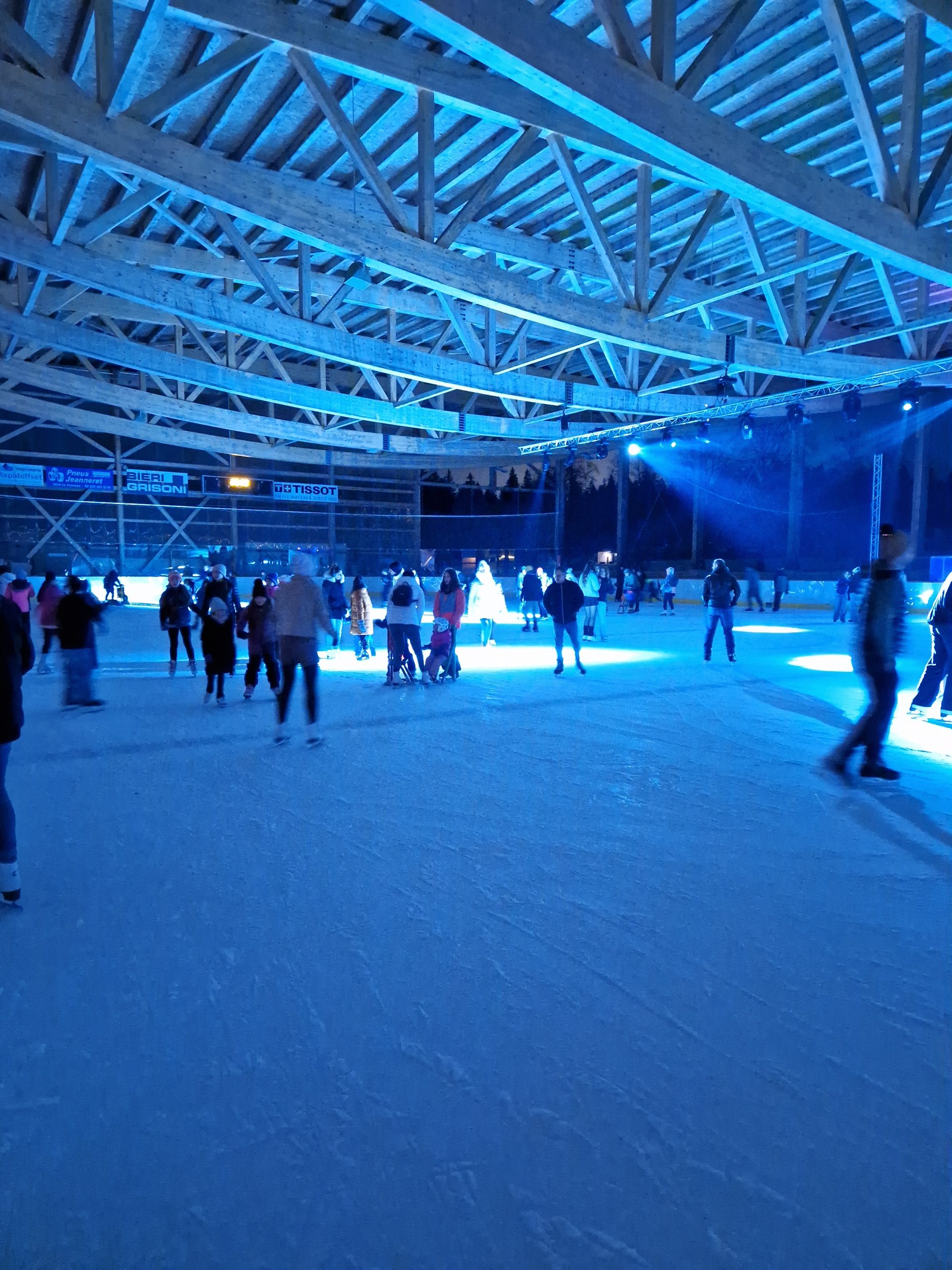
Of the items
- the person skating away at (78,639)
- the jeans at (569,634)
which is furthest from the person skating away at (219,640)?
the jeans at (569,634)

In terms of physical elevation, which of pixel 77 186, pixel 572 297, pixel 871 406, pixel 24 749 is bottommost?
pixel 24 749

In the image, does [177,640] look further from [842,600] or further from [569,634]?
[842,600]

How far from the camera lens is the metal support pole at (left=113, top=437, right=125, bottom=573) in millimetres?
25906

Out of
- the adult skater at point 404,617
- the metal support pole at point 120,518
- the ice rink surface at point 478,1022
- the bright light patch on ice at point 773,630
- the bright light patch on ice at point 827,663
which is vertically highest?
the metal support pole at point 120,518

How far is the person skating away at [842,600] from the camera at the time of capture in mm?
19094

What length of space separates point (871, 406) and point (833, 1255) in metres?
28.5

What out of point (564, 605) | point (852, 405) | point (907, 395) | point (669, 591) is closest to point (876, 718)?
point (564, 605)

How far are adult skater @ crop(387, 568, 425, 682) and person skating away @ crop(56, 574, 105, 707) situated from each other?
3.18 meters

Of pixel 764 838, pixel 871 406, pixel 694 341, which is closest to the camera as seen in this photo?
pixel 764 838

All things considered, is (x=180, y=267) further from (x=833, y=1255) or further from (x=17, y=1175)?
(x=833, y=1255)

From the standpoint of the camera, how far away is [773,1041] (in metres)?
2.19

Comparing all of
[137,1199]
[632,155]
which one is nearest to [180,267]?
[632,155]

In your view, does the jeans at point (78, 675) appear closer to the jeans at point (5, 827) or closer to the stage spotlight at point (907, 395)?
the jeans at point (5, 827)

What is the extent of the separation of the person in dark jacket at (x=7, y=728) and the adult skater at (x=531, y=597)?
48.9ft
